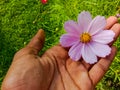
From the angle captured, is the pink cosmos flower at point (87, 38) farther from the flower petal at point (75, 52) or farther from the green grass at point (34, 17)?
the green grass at point (34, 17)

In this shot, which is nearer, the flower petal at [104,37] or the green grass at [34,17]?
the flower petal at [104,37]

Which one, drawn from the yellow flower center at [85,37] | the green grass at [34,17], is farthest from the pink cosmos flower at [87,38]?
the green grass at [34,17]

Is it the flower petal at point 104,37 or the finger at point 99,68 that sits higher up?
the flower petal at point 104,37

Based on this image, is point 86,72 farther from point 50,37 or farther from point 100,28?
point 50,37

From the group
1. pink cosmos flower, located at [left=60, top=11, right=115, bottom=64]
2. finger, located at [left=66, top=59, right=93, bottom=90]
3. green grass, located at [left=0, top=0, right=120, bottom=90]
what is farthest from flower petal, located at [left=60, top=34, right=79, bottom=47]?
green grass, located at [left=0, top=0, right=120, bottom=90]

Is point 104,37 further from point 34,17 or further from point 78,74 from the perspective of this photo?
point 34,17

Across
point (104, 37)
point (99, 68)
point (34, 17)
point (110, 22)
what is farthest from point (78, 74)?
point (34, 17)

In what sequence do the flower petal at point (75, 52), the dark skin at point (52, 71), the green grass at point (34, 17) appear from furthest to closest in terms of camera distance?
the green grass at point (34, 17) < the flower petal at point (75, 52) < the dark skin at point (52, 71)
